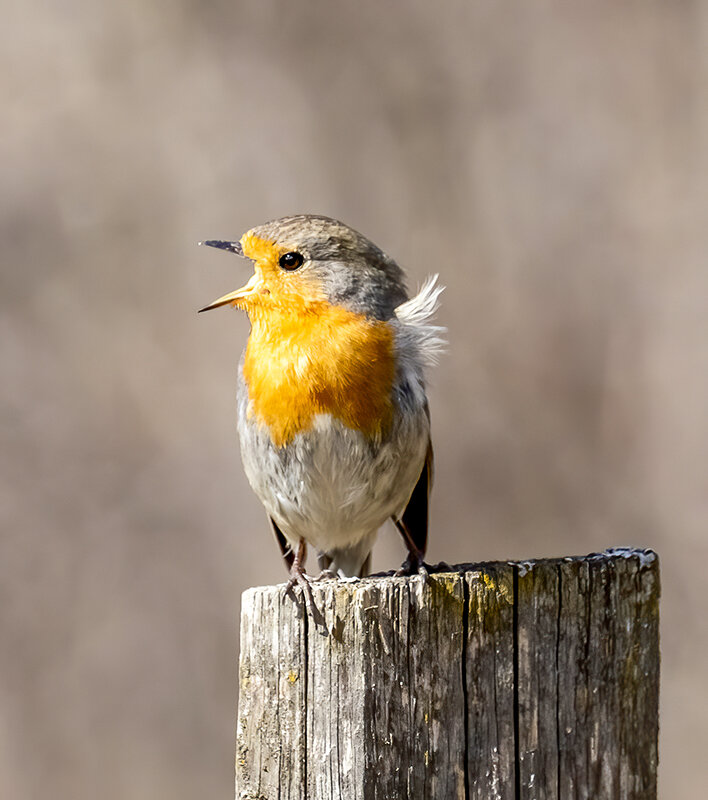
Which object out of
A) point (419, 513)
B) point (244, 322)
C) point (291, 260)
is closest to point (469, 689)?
point (291, 260)

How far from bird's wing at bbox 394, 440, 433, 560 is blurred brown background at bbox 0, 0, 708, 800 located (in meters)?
2.20

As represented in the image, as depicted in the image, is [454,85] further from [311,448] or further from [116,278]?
[311,448]

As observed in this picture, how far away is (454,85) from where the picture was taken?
6.89 m

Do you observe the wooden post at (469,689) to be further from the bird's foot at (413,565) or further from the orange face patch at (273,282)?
the orange face patch at (273,282)

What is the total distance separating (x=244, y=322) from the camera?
7199mm

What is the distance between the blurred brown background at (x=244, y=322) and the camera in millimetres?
6426

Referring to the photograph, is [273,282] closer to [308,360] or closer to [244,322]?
[308,360]

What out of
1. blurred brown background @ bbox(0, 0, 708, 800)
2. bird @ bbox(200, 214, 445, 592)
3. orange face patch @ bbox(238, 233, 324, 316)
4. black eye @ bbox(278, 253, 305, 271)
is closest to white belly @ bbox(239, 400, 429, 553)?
bird @ bbox(200, 214, 445, 592)

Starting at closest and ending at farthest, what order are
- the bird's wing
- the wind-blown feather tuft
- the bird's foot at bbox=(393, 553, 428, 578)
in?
the bird's foot at bbox=(393, 553, 428, 578) → the wind-blown feather tuft → the bird's wing

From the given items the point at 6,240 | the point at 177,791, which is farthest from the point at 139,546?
the point at 6,240

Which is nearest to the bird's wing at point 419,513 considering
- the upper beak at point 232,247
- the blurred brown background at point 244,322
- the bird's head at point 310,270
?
the bird's head at point 310,270

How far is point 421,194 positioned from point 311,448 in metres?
3.52

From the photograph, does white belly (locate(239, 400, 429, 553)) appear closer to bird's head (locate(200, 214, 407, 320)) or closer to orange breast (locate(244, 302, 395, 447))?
orange breast (locate(244, 302, 395, 447))

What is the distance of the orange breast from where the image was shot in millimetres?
3512
